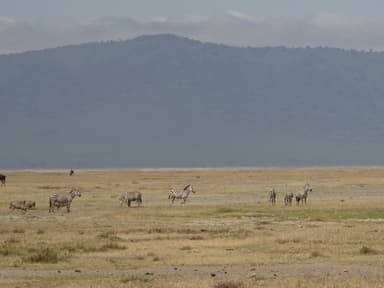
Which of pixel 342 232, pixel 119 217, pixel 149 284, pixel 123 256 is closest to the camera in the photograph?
pixel 149 284

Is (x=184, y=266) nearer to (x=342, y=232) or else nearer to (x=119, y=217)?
(x=342, y=232)

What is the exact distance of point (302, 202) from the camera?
52594 millimetres

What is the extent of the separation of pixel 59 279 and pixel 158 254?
550 centimetres

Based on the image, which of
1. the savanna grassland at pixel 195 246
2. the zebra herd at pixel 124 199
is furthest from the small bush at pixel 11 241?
the zebra herd at pixel 124 199

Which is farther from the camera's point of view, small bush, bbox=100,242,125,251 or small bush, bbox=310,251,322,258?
small bush, bbox=100,242,125,251

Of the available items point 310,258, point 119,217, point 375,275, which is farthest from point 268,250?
point 119,217

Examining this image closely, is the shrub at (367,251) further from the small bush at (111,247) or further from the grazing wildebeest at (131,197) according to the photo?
the grazing wildebeest at (131,197)

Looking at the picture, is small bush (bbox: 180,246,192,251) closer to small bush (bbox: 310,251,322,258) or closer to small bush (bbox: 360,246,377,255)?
small bush (bbox: 310,251,322,258)

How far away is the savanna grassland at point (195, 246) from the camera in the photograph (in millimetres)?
21438

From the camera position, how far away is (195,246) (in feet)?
94.4

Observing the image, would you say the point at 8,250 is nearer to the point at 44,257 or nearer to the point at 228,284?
the point at 44,257

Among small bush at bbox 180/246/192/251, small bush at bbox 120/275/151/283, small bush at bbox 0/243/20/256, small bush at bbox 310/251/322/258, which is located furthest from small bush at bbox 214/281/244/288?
small bush at bbox 0/243/20/256

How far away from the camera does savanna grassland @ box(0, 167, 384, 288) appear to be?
21.4 m

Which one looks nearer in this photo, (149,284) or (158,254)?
(149,284)
